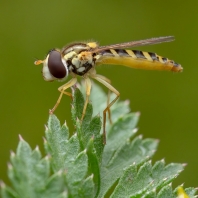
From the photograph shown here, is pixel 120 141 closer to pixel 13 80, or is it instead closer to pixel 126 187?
pixel 126 187

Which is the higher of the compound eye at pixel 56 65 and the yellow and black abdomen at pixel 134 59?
the yellow and black abdomen at pixel 134 59

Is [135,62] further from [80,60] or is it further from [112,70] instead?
[112,70]

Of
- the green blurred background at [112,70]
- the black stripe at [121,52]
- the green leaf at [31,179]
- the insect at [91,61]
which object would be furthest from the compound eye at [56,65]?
the green blurred background at [112,70]

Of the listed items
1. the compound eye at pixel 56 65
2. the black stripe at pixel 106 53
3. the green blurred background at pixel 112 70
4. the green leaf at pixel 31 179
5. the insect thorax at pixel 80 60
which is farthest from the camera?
the green blurred background at pixel 112 70

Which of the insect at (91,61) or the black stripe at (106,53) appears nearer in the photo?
the insect at (91,61)

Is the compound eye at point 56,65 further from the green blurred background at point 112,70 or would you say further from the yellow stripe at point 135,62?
the green blurred background at point 112,70

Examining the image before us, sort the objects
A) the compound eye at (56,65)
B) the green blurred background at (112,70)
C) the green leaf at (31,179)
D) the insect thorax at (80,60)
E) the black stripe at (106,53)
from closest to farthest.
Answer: the green leaf at (31,179) < the compound eye at (56,65) < the insect thorax at (80,60) < the black stripe at (106,53) < the green blurred background at (112,70)

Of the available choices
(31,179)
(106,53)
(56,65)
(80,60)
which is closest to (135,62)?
(106,53)
